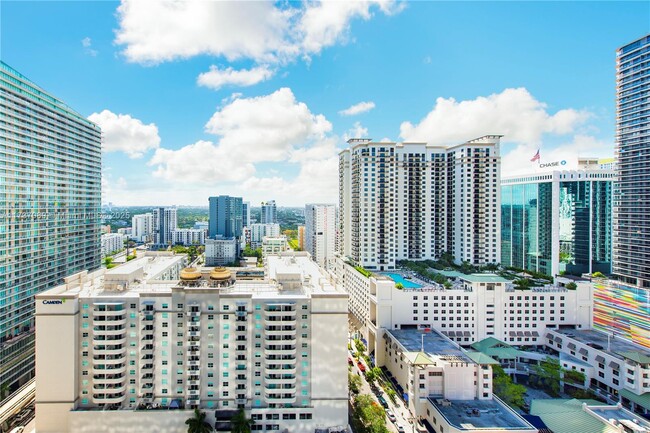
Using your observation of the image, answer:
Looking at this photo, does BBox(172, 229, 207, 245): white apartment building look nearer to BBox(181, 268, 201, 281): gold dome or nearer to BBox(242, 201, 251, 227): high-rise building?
BBox(242, 201, 251, 227): high-rise building

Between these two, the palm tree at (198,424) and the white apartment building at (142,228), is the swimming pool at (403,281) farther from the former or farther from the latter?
the white apartment building at (142,228)

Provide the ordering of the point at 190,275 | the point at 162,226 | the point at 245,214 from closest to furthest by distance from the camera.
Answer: the point at 190,275, the point at 162,226, the point at 245,214

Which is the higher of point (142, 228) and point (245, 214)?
point (245, 214)

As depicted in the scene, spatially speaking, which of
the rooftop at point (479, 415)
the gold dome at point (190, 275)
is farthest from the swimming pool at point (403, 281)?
the gold dome at point (190, 275)

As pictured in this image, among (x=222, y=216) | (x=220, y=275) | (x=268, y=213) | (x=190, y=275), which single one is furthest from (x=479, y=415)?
(x=268, y=213)

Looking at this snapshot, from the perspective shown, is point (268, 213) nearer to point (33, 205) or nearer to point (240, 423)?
point (33, 205)

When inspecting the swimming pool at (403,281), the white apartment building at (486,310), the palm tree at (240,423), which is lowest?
the palm tree at (240,423)

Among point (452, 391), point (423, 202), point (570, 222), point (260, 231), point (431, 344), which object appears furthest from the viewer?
point (260, 231)
